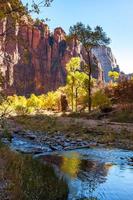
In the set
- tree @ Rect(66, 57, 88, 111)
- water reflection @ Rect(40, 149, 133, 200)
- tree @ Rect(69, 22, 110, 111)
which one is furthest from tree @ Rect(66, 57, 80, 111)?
water reflection @ Rect(40, 149, 133, 200)

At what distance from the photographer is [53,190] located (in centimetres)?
1114

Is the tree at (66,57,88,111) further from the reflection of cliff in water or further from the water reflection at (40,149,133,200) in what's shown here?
the reflection of cliff in water

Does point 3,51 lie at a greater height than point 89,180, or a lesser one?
greater

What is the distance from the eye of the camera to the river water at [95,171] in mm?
12172

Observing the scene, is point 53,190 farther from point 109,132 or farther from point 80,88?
point 80,88

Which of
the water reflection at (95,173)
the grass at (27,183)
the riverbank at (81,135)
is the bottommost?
the water reflection at (95,173)

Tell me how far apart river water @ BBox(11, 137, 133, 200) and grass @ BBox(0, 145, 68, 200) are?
51 centimetres

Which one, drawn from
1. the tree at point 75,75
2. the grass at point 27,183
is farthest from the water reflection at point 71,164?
the tree at point 75,75

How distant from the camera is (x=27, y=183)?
11.1 m

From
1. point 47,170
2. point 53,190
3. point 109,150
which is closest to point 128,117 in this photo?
point 109,150

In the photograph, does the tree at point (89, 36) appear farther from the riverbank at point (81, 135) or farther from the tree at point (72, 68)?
the riverbank at point (81, 135)

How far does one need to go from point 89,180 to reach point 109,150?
366 inches

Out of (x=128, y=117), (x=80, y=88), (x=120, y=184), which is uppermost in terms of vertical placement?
(x=80, y=88)

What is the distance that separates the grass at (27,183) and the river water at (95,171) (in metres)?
0.51
